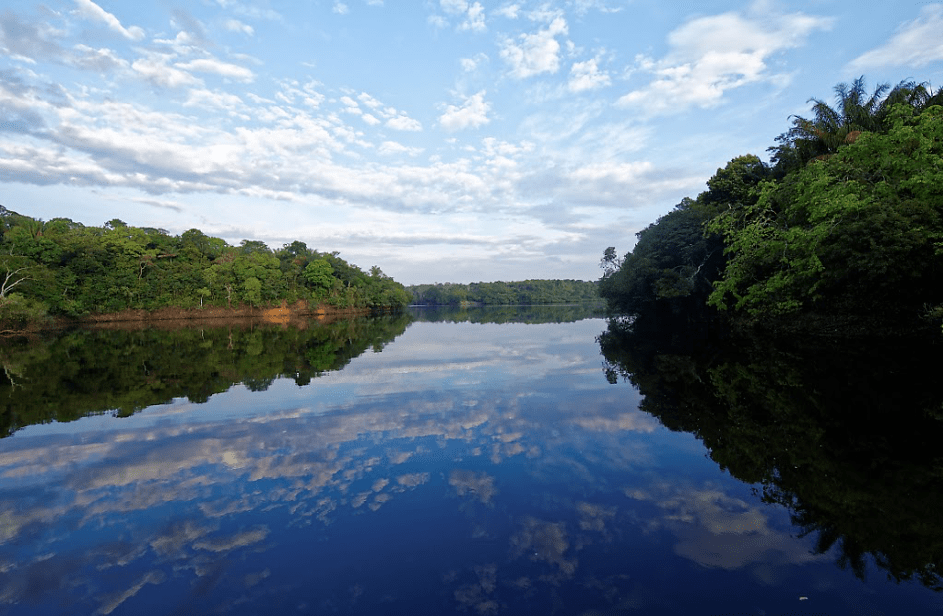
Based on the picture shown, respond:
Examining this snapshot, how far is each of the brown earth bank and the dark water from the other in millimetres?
40321

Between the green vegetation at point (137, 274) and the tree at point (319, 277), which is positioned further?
the tree at point (319, 277)

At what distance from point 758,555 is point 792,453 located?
136 inches

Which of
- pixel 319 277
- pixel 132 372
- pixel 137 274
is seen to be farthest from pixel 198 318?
pixel 132 372

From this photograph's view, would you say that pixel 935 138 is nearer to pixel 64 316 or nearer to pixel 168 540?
→ pixel 168 540

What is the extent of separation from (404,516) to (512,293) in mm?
174718

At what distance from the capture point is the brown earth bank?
46.3 metres

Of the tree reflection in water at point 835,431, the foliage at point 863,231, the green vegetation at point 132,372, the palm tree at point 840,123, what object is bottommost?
the green vegetation at point 132,372

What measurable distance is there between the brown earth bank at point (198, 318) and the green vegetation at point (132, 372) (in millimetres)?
21437

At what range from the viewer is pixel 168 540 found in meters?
4.84

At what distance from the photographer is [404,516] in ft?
17.3

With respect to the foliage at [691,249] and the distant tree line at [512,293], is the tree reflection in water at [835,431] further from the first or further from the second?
the distant tree line at [512,293]

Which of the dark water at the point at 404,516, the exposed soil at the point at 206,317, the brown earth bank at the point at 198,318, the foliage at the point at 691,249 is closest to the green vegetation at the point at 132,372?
the dark water at the point at 404,516

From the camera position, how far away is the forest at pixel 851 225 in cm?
1538

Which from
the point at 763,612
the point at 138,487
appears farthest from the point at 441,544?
the point at 138,487
